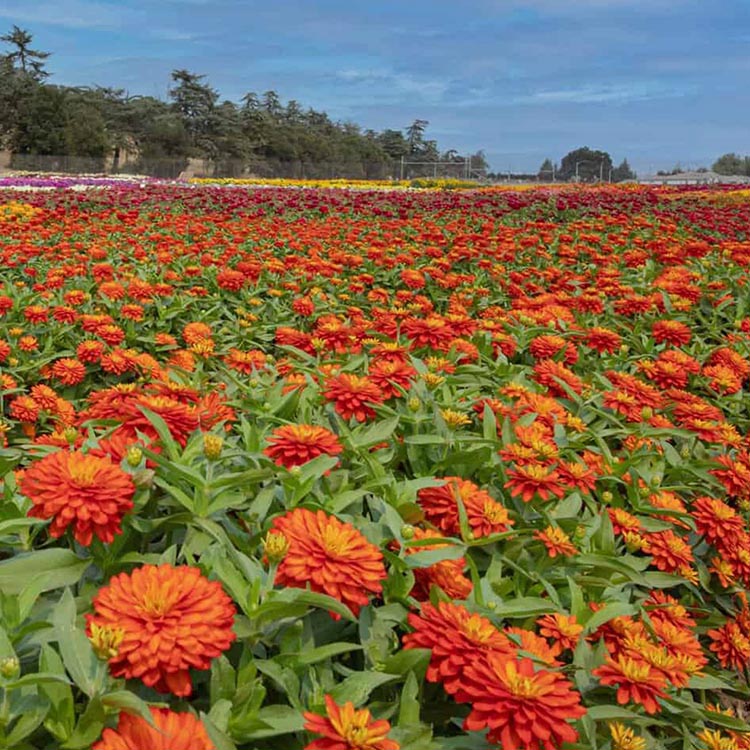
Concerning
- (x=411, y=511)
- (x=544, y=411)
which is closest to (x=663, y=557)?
(x=544, y=411)

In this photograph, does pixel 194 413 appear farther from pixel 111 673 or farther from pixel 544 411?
pixel 544 411

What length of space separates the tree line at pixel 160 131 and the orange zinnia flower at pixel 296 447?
3758cm

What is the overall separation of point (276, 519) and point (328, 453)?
1.10 ft

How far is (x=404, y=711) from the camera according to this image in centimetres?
101

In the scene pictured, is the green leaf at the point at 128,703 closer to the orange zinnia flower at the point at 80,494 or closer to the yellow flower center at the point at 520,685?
the orange zinnia flower at the point at 80,494

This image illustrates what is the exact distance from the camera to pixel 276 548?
1063 mm

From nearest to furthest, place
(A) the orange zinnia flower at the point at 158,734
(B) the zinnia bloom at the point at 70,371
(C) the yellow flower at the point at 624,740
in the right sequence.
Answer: (A) the orange zinnia flower at the point at 158,734
(C) the yellow flower at the point at 624,740
(B) the zinnia bloom at the point at 70,371

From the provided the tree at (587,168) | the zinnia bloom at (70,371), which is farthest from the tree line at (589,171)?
the zinnia bloom at (70,371)

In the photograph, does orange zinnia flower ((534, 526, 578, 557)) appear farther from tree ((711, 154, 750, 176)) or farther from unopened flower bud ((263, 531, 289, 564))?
tree ((711, 154, 750, 176))

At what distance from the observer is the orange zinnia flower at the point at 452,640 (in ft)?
3.25

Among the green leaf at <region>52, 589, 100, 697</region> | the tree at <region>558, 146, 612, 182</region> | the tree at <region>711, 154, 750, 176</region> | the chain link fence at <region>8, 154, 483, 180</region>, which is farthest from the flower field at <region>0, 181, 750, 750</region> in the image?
the tree at <region>711, 154, 750, 176</region>

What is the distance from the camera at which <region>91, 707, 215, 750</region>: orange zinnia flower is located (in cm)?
79

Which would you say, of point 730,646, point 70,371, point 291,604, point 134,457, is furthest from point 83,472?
point 70,371

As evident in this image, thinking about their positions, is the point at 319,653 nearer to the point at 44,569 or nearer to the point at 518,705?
the point at 518,705
